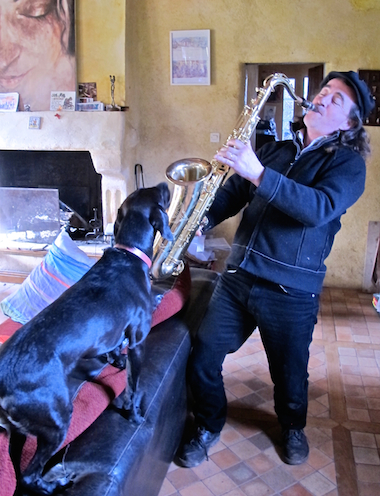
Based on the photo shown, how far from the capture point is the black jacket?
143 centimetres

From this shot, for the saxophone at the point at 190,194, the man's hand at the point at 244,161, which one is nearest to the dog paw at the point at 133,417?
the saxophone at the point at 190,194

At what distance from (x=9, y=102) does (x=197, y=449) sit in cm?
332

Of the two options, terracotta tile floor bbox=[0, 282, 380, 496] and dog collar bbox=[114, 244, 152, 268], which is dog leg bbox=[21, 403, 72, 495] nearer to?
dog collar bbox=[114, 244, 152, 268]

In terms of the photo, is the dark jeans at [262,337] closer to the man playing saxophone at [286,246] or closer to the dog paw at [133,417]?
the man playing saxophone at [286,246]

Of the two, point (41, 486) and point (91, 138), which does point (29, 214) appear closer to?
point (91, 138)

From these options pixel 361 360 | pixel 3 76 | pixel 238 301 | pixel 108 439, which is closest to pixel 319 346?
pixel 361 360

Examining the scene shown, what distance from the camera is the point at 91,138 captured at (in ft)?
12.3

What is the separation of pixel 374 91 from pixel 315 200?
8.31ft


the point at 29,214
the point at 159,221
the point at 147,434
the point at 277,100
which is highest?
the point at 277,100

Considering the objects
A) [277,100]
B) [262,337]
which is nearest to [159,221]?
[262,337]

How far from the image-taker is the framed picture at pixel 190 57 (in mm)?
3677

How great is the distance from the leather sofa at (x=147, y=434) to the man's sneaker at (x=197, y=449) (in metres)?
0.11

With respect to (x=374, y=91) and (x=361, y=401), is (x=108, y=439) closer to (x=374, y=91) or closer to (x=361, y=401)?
(x=361, y=401)

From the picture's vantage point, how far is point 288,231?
159cm
